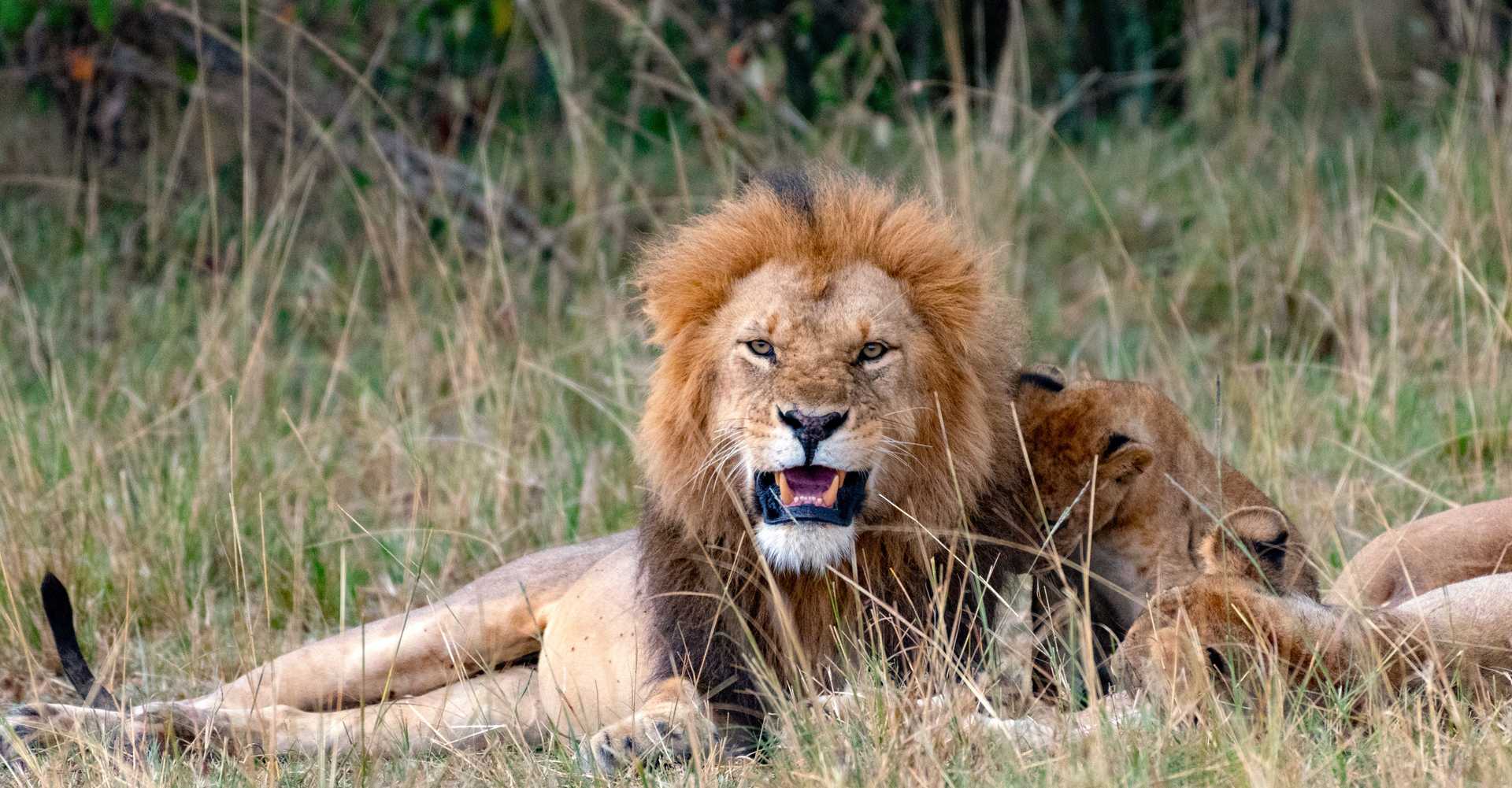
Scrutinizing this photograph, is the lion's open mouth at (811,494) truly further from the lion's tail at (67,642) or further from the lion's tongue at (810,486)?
the lion's tail at (67,642)

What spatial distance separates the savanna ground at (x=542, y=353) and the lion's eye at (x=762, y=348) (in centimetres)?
59

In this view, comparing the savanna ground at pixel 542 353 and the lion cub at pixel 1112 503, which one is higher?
the lion cub at pixel 1112 503

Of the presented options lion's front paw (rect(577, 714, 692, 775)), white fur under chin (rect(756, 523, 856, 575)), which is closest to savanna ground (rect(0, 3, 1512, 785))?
lion's front paw (rect(577, 714, 692, 775))

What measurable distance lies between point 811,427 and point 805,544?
203 millimetres

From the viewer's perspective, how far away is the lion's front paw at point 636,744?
298 centimetres

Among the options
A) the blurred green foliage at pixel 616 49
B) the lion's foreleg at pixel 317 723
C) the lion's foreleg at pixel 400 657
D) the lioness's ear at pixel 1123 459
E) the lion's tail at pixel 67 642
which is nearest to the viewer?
the lioness's ear at pixel 1123 459

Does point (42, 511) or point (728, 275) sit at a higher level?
point (728, 275)

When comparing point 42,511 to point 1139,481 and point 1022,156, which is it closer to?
point 1139,481

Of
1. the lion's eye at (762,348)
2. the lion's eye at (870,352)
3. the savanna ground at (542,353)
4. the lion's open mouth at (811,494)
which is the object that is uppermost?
the lion's eye at (762,348)

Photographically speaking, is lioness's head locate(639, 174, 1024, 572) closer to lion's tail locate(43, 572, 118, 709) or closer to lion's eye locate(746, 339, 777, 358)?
lion's eye locate(746, 339, 777, 358)

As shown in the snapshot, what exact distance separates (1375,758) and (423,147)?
5.25 m

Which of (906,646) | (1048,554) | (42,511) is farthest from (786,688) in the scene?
(42,511)

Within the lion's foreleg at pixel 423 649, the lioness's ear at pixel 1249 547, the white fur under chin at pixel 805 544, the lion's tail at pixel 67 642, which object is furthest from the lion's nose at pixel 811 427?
the lion's tail at pixel 67 642

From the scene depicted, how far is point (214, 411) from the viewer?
4980mm
